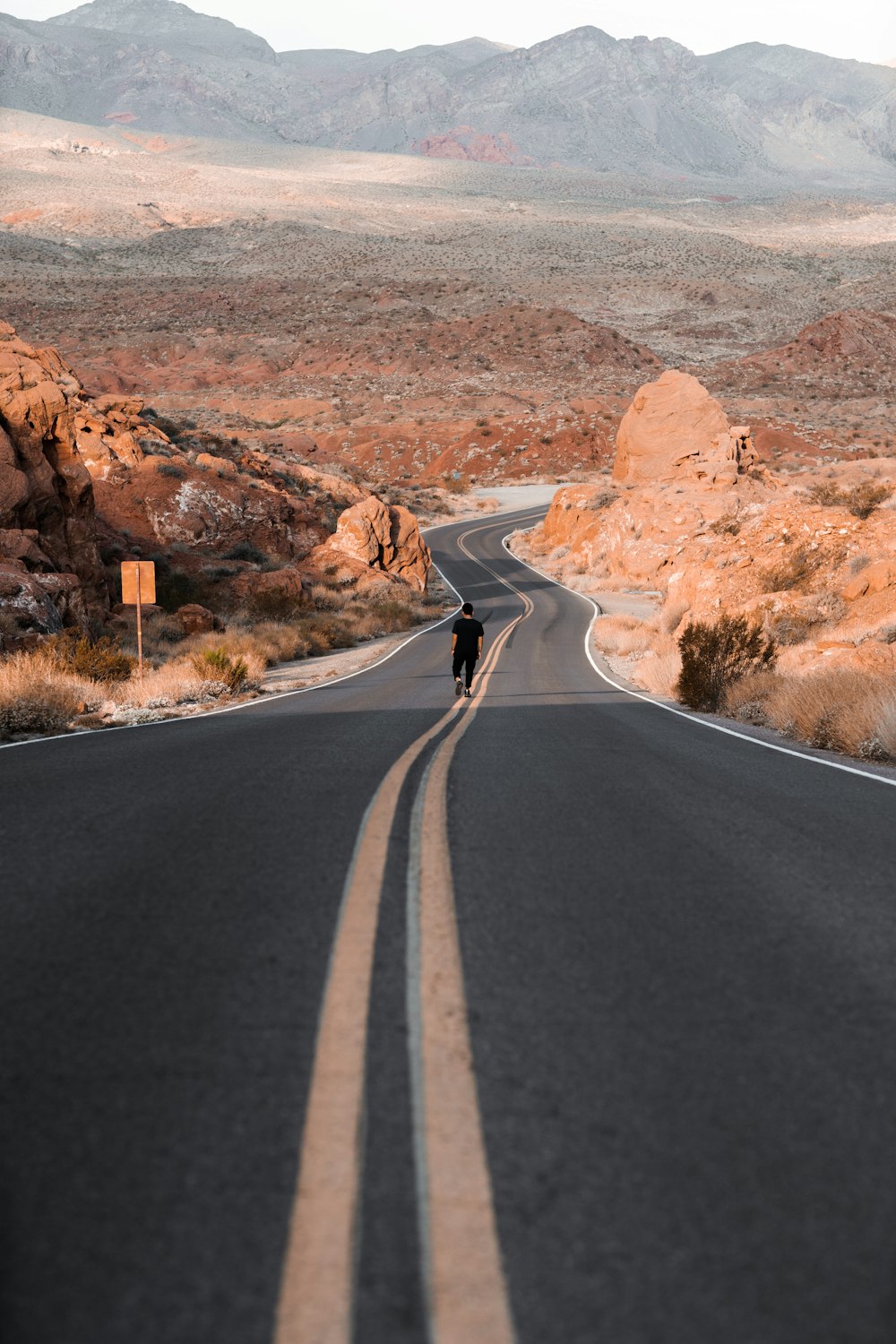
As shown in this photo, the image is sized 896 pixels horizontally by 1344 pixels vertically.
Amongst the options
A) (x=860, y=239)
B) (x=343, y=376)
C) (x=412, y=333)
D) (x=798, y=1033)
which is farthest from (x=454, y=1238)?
(x=860, y=239)

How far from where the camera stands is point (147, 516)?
33562 millimetres

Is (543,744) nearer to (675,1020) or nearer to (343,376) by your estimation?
(675,1020)

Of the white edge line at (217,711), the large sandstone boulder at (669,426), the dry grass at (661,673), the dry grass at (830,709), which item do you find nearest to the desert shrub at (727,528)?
the white edge line at (217,711)

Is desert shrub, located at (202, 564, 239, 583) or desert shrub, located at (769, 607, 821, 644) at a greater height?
desert shrub, located at (769, 607, 821, 644)

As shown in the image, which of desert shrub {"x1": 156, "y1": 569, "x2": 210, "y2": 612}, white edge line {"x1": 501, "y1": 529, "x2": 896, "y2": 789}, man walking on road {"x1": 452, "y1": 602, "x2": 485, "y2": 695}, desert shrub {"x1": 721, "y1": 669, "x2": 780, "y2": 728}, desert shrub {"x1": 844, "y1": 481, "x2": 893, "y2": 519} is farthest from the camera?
desert shrub {"x1": 156, "y1": 569, "x2": 210, "y2": 612}

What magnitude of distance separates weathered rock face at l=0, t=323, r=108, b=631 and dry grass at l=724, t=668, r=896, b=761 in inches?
491

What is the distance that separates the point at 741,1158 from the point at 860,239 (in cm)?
19643

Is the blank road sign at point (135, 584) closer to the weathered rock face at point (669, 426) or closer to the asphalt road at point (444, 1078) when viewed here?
the asphalt road at point (444, 1078)

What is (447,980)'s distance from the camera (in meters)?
3.59

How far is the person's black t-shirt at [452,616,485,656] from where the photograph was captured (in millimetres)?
16797

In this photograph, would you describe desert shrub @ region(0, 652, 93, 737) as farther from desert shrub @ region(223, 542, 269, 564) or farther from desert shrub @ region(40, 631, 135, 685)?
desert shrub @ region(223, 542, 269, 564)

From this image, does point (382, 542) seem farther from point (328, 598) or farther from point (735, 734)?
point (735, 734)

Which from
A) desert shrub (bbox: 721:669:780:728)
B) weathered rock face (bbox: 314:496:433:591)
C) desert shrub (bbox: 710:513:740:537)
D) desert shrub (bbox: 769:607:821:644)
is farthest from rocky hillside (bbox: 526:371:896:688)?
weathered rock face (bbox: 314:496:433:591)

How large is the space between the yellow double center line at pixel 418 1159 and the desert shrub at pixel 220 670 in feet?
45.0
